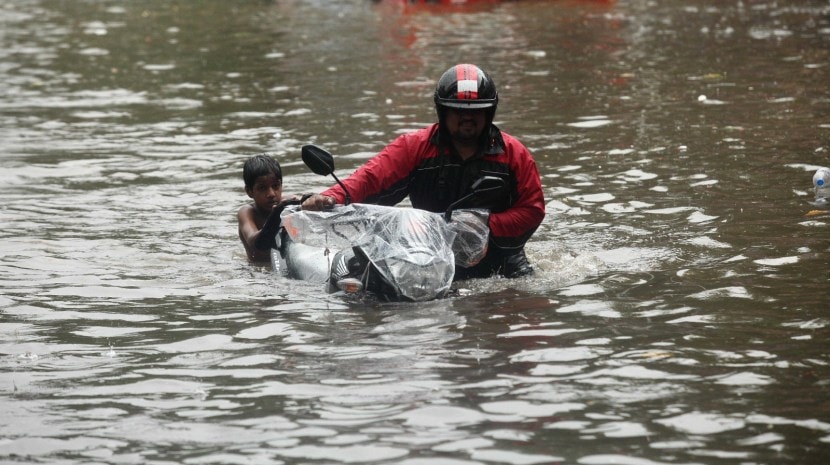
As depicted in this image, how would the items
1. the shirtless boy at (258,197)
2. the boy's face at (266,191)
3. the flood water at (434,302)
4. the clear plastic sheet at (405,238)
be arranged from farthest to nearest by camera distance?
the boy's face at (266,191), the shirtless boy at (258,197), the clear plastic sheet at (405,238), the flood water at (434,302)

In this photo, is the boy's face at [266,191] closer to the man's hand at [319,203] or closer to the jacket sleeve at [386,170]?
the jacket sleeve at [386,170]

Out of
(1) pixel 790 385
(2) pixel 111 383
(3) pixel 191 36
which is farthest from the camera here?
(3) pixel 191 36

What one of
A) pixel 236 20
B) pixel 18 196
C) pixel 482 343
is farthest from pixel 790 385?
pixel 236 20

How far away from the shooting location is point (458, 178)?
8.77 metres

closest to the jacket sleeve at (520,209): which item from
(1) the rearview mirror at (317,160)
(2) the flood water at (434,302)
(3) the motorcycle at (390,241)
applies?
(3) the motorcycle at (390,241)

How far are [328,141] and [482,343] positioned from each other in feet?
24.5

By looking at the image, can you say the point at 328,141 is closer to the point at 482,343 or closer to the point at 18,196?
the point at 18,196

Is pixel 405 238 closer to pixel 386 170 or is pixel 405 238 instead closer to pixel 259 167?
pixel 386 170

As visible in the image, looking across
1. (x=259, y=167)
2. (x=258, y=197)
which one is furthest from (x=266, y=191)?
(x=259, y=167)

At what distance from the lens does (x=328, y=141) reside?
1437 cm

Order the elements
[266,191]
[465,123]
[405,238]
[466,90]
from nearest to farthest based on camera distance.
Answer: [405,238] → [466,90] → [465,123] → [266,191]

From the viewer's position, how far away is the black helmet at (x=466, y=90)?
8.42 m

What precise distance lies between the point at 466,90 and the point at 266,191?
6.95 feet

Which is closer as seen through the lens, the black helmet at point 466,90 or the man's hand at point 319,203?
the man's hand at point 319,203
